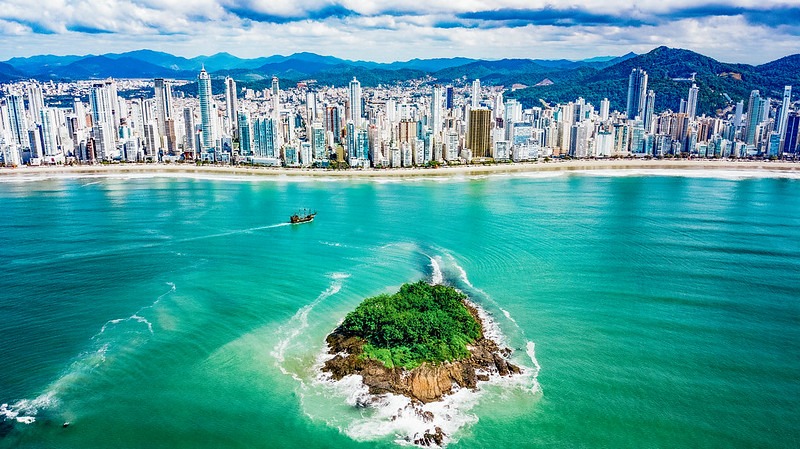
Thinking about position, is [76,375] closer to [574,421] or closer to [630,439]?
[574,421]

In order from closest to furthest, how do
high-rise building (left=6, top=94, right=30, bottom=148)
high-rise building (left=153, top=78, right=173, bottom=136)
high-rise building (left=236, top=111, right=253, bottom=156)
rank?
high-rise building (left=236, top=111, right=253, bottom=156)
high-rise building (left=6, top=94, right=30, bottom=148)
high-rise building (left=153, top=78, right=173, bottom=136)

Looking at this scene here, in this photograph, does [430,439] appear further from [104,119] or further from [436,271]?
[104,119]

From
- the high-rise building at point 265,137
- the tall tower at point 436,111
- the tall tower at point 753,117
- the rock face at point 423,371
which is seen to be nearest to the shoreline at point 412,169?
→ the high-rise building at point 265,137

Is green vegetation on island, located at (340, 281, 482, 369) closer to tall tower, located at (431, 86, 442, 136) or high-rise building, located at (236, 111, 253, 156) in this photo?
high-rise building, located at (236, 111, 253, 156)

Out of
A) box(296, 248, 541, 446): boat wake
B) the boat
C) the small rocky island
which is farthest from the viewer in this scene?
the boat

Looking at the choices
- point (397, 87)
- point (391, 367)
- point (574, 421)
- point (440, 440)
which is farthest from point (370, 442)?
point (397, 87)

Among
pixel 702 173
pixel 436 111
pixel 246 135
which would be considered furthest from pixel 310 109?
pixel 702 173

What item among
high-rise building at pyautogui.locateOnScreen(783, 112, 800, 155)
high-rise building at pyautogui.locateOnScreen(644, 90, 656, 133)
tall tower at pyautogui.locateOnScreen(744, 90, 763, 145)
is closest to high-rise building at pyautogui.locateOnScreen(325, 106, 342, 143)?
high-rise building at pyautogui.locateOnScreen(644, 90, 656, 133)

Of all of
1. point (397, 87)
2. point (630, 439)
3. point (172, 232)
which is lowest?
point (630, 439)
